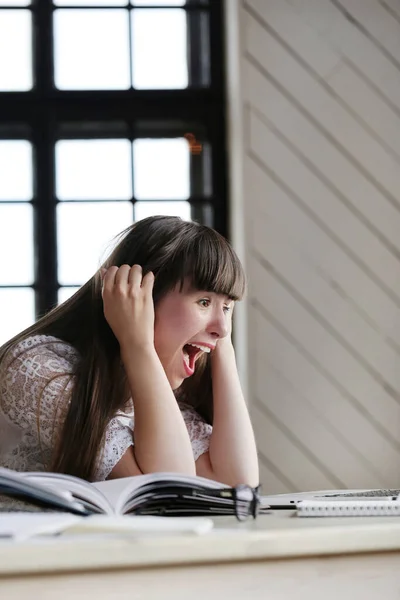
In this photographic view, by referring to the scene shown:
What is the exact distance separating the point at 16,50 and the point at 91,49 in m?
0.25

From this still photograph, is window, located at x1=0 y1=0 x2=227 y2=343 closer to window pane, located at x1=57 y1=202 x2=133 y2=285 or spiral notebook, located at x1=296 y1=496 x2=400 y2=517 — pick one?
window pane, located at x1=57 y1=202 x2=133 y2=285

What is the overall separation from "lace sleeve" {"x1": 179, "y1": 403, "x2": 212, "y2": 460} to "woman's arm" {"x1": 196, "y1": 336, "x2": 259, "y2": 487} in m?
0.02

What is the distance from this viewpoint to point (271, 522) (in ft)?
3.04

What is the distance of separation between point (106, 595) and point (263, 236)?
2.11 metres

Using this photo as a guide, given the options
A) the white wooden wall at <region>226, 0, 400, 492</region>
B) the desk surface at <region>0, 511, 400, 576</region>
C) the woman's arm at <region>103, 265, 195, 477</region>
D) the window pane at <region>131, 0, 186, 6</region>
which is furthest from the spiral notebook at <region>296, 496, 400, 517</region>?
the window pane at <region>131, 0, 186, 6</region>

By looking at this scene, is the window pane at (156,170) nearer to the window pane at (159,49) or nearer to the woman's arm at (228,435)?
the window pane at (159,49)

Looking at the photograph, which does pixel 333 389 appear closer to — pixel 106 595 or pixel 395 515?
pixel 395 515

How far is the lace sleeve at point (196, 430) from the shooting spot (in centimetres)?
174

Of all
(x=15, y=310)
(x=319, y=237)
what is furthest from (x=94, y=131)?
(x=319, y=237)

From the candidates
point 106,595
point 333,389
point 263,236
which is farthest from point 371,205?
point 106,595

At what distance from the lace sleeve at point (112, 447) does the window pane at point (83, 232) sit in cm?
148

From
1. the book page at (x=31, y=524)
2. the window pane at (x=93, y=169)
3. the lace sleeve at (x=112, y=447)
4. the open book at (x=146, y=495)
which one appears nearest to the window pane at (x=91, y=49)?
the window pane at (x=93, y=169)

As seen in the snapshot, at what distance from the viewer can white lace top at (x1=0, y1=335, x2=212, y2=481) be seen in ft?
4.87

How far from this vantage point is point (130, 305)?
150 centimetres
